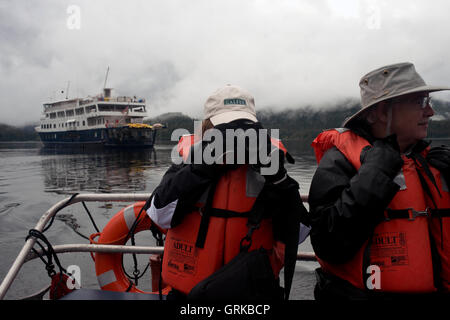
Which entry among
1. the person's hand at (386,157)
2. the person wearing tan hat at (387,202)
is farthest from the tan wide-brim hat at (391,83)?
the person's hand at (386,157)

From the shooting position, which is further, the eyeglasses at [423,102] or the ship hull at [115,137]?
the ship hull at [115,137]

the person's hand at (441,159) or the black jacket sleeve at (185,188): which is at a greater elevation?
the person's hand at (441,159)

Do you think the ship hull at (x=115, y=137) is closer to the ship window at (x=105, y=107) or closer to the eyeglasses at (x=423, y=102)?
the ship window at (x=105, y=107)

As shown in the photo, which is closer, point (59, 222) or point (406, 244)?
point (406, 244)

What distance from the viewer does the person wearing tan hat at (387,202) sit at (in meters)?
1.84

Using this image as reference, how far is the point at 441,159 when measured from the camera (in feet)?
6.65

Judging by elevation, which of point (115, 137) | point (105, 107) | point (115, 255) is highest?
point (105, 107)

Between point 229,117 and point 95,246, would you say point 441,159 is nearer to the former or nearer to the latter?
point 229,117

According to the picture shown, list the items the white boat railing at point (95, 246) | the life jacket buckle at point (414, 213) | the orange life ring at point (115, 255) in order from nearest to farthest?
1. the life jacket buckle at point (414, 213)
2. the white boat railing at point (95, 246)
3. the orange life ring at point (115, 255)

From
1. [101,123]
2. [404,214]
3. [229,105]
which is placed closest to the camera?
[404,214]

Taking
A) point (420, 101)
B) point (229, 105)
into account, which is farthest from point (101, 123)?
point (420, 101)

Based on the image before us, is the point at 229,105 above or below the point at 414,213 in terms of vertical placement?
above

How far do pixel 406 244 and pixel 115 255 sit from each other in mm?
2803

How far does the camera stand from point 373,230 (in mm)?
1901
